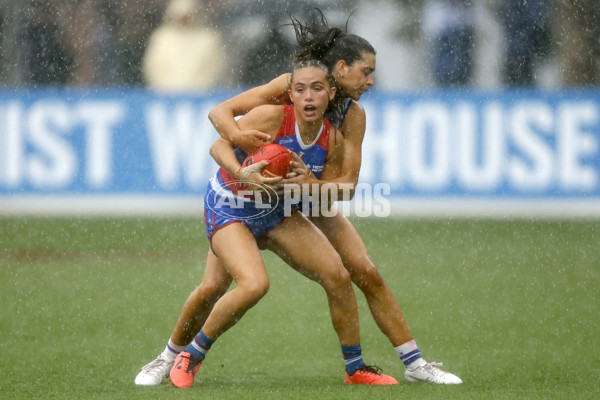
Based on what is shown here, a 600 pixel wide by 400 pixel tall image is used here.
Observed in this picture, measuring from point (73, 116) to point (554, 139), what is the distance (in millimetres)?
5204

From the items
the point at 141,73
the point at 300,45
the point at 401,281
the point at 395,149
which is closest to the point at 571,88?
the point at 395,149

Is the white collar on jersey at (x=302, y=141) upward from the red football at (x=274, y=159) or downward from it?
upward

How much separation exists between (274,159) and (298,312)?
2709 millimetres

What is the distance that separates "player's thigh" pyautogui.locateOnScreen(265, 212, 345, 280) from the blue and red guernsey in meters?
0.31

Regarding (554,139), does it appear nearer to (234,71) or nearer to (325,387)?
(234,71)

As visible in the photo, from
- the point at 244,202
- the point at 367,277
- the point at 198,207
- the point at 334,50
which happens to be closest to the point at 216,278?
the point at 244,202

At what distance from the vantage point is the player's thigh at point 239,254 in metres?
5.39

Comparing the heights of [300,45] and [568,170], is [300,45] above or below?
above

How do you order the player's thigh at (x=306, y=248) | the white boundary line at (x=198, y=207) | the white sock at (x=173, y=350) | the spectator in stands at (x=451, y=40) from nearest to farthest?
the player's thigh at (x=306, y=248)
the white sock at (x=173, y=350)
the white boundary line at (x=198, y=207)
the spectator in stands at (x=451, y=40)

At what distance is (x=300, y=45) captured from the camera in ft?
19.2

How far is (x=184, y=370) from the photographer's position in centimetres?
563

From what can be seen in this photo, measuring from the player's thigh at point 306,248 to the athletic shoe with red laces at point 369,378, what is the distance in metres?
0.59

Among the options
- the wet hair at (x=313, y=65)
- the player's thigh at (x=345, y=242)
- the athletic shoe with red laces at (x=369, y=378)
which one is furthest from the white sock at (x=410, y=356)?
the wet hair at (x=313, y=65)

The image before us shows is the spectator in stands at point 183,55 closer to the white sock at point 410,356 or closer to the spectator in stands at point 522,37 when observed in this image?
the spectator in stands at point 522,37
